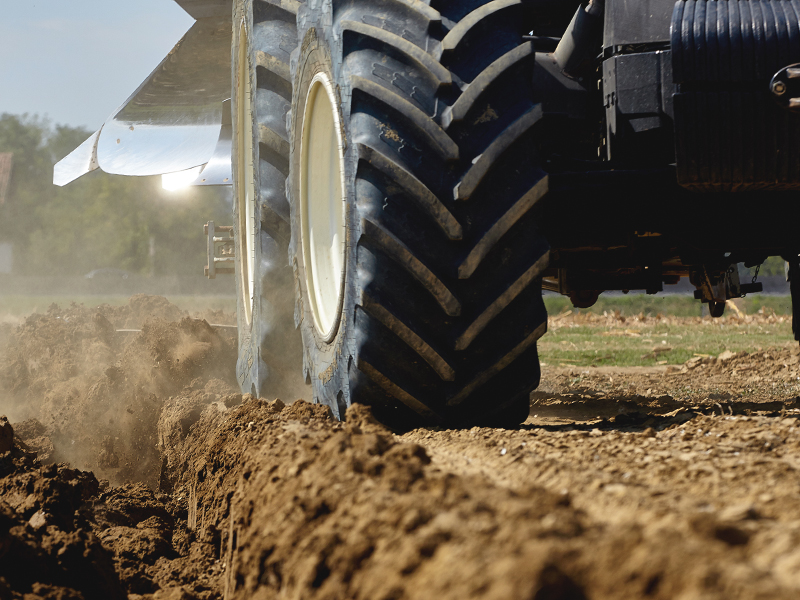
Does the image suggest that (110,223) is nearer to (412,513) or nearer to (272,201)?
(272,201)

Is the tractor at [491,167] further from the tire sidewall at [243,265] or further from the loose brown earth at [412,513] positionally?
the tire sidewall at [243,265]

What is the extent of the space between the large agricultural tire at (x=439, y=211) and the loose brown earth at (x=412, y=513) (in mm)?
195

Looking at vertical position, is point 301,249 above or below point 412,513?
above

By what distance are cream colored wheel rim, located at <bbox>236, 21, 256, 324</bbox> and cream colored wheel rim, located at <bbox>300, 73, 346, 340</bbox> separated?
4.59 feet

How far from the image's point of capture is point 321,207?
324 centimetres

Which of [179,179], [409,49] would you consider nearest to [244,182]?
[409,49]

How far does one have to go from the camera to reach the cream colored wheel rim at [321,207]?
9.82ft

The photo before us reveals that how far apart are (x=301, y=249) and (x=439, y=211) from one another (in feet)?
3.97

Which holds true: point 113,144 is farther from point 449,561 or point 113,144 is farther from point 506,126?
point 449,561

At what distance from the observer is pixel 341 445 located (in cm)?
161

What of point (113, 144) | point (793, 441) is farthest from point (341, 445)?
point (113, 144)

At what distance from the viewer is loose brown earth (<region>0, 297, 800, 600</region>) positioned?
879mm

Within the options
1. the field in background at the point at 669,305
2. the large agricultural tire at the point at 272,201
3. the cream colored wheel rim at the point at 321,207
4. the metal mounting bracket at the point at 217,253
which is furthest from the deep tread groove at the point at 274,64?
the field in background at the point at 669,305

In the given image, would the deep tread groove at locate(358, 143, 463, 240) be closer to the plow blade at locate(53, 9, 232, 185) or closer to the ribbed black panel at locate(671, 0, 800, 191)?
the ribbed black panel at locate(671, 0, 800, 191)
